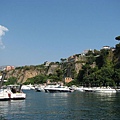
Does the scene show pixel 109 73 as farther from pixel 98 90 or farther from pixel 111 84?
pixel 98 90

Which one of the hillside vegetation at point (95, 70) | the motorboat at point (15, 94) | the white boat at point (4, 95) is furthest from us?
the hillside vegetation at point (95, 70)

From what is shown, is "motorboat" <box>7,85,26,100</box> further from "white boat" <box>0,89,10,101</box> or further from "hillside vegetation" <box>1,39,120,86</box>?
"hillside vegetation" <box>1,39,120,86</box>

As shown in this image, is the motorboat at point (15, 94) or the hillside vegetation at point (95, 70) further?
the hillside vegetation at point (95, 70)

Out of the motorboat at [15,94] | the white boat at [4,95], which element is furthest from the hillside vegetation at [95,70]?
the white boat at [4,95]

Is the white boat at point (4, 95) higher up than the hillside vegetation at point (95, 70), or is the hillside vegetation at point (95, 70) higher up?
the hillside vegetation at point (95, 70)

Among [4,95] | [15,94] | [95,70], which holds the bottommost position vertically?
[4,95]

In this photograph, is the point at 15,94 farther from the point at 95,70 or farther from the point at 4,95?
the point at 95,70

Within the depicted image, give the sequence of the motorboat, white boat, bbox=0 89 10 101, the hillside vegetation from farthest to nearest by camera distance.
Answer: the hillside vegetation, the motorboat, white boat, bbox=0 89 10 101

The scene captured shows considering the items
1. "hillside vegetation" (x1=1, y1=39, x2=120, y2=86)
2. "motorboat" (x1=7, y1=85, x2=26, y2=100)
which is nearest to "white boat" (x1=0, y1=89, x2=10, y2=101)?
"motorboat" (x1=7, y1=85, x2=26, y2=100)

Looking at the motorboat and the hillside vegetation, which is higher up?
the hillside vegetation

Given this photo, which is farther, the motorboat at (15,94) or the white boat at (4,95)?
the motorboat at (15,94)

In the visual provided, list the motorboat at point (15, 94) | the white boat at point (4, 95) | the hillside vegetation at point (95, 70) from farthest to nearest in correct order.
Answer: the hillside vegetation at point (95, 70) → the motorboat at point (15, 94) → the white boat at point (4, 95)

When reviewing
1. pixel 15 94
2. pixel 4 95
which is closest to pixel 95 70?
pixel 15 94

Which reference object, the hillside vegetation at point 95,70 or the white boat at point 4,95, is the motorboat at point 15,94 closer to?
the white boat at point 4,95
